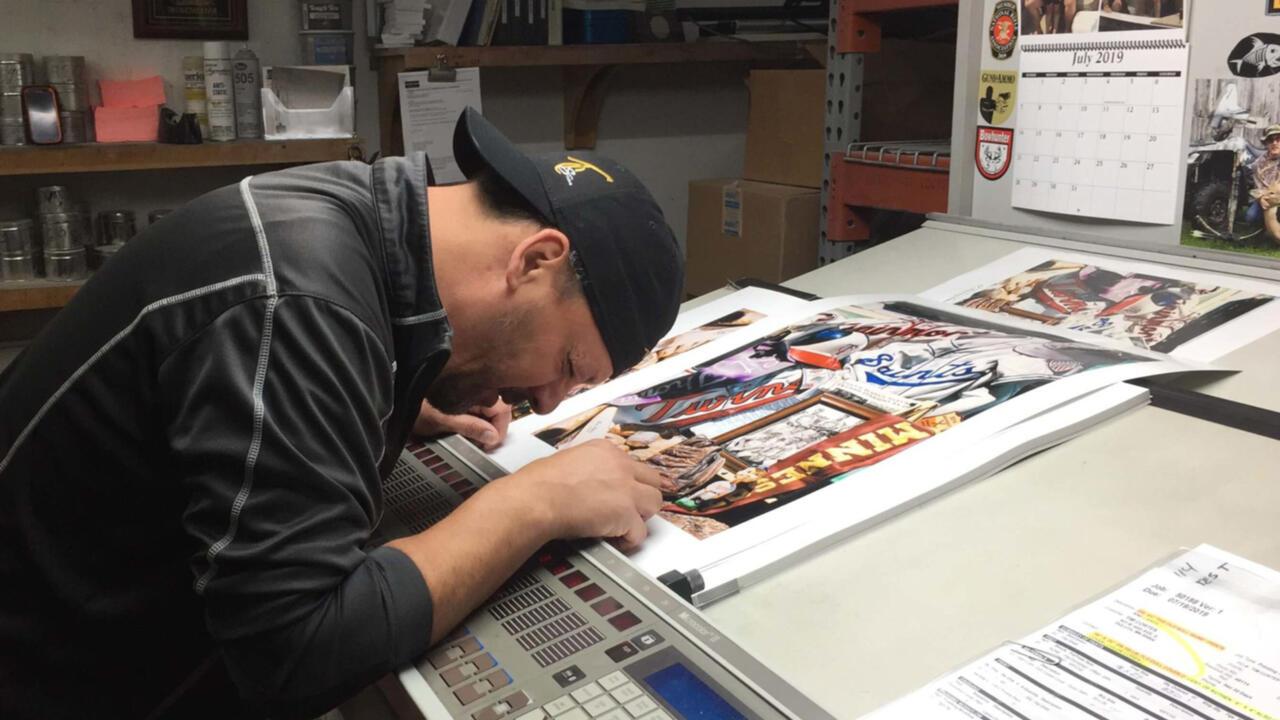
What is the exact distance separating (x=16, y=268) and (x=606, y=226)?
1970 mm

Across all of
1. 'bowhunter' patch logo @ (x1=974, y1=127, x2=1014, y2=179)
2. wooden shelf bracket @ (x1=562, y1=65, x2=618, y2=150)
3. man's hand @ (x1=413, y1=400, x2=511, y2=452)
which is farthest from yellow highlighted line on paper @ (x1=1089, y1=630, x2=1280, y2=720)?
wooden shelf bracket @ (x1=562, y1=65, x2=618, y2=150)

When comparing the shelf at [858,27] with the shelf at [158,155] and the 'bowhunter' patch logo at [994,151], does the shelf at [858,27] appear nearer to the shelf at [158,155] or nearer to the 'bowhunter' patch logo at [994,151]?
the 'bowhunter' patch logo at [994,151]

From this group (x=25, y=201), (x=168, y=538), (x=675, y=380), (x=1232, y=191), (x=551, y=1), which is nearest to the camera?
(x=168, y=538)

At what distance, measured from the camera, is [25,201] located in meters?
2.40

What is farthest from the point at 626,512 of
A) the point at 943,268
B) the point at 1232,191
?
the point at 1232,191

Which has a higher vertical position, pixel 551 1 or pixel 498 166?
pixel 551 1

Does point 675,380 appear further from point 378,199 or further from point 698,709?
point 698,709

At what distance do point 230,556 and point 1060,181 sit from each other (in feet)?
4.18

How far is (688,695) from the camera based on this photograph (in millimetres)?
589

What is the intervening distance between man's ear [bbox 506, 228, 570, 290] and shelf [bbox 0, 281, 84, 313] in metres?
1.75

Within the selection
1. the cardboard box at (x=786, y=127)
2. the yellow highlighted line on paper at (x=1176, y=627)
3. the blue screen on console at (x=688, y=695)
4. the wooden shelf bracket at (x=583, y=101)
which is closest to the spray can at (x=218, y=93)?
the wooden shelf bracket at (x=583, y=101)

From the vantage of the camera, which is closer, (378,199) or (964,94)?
(378,199)

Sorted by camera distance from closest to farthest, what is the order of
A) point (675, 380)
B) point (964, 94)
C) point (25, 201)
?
point (675, 380) < point (964, 94) < point (25, 201)

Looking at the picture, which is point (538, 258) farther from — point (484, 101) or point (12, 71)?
point (484, 101)
